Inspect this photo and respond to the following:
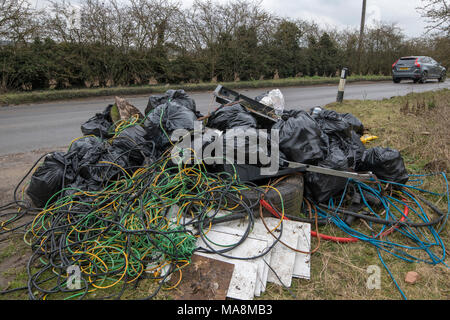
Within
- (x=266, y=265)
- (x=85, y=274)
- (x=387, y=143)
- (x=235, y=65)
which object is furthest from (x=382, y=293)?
(x=235, y=65)

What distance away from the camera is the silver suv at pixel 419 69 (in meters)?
15.1

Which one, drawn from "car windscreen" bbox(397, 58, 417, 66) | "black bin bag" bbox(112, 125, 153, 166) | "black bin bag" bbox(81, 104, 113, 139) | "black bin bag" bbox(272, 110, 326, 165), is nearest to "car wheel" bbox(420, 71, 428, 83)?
"car windscreen" bbox(397, 58, 417, 66)

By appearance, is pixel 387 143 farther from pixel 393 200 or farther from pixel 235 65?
pixel 235 65

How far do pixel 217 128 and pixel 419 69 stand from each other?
52.1 feet

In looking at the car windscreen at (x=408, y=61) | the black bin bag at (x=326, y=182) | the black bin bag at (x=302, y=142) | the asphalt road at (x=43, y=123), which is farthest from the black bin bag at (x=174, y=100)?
the car windscreen at (x=408, y=61)

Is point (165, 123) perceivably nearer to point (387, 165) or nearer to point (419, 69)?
point (387, 165)

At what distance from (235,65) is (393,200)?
46.8 ft

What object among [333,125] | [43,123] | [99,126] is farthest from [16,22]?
[333,125]

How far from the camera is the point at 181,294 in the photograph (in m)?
Result: 2.05

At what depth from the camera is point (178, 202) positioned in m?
2.79

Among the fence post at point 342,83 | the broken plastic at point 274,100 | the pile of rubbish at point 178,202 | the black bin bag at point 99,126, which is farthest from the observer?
the fence post at point 342,83

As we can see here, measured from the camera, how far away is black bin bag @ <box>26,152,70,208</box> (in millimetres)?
3066

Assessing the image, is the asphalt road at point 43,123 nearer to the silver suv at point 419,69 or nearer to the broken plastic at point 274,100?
the broken plastic at point 274,100

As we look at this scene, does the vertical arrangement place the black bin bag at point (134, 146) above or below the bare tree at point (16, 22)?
below
